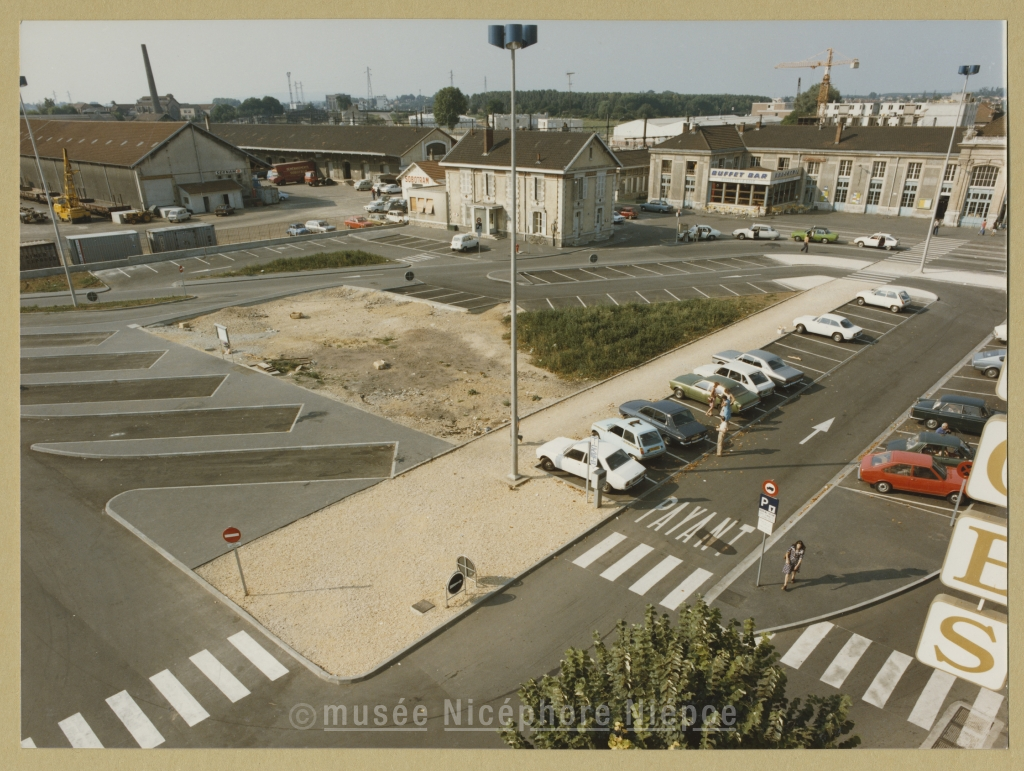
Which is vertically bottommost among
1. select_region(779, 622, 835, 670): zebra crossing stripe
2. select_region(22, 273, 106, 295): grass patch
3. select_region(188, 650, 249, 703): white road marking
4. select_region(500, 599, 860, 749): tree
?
select_region(779, 622, 835, 670): zebra crossing stripe

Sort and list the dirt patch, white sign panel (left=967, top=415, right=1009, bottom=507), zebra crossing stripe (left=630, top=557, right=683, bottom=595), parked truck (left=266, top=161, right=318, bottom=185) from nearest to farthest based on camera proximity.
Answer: white sign panel (left=967, top=415, right=1009, bottom=507), zebra crossing stripe (left=630, top=557, right=683, bottom=595), the dirt patch, parked truck (left=266, top=161, right=318, bottom=185)

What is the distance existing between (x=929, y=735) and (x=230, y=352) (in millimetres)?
30611

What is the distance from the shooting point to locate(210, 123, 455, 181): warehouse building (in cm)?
8819

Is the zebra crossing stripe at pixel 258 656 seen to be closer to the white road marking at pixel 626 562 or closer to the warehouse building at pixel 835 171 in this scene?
the white road marking at pixel 626 562

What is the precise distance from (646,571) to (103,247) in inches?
2130

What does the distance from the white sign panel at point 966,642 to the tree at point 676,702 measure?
328 centimetres

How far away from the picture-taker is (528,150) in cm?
5784

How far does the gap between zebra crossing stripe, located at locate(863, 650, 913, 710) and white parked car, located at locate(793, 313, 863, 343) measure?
2191cm

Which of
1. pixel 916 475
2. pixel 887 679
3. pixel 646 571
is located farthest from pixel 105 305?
pixel 887 679

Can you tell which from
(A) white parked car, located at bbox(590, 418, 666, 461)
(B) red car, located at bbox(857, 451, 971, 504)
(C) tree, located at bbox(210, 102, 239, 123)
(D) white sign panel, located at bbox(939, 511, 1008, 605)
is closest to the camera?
(D) white sign panel, located at bbox(939, 511, 1008, 605)

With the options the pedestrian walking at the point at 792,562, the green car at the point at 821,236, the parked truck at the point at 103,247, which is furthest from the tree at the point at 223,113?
the pedestrian walking at the point at 792,562

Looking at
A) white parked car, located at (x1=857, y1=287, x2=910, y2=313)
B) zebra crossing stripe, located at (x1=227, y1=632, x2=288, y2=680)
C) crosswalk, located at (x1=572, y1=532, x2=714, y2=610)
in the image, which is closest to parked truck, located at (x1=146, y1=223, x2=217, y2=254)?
zebra crossing stripe, located at (x1=227, y1=632, x2=288, y2=680)

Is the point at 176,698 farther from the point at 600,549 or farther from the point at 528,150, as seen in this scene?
the point at 528,150

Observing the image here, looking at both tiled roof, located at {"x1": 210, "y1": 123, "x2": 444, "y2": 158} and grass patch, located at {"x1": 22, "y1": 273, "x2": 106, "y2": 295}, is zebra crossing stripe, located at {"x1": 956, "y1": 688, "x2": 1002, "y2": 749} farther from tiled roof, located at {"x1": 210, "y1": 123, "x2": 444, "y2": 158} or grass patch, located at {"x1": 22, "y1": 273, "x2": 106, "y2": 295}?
tiled roof, located at {"x1": 210, "y1": 123, "x2": 444, "y2": 158}
